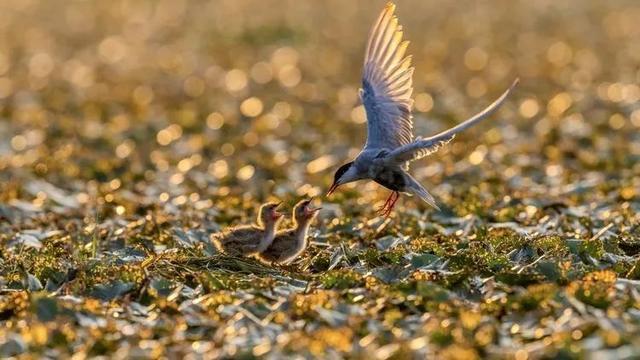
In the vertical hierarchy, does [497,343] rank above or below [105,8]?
below

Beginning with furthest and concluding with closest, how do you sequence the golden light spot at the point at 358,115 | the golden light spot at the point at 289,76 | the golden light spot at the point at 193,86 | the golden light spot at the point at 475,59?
1. the golden light spot at the point at 475,59
2. the golden light spot at the point at 289,76
3. the golden light spot at the point at 193,86
4. the golden light spot at the point at 358,115

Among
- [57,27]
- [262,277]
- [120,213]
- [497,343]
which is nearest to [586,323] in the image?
[497,343]

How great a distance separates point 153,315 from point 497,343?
2.29m

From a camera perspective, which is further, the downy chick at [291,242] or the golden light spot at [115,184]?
the golden light spot at [115,184]

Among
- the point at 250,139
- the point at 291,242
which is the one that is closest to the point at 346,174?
the point at 291,242

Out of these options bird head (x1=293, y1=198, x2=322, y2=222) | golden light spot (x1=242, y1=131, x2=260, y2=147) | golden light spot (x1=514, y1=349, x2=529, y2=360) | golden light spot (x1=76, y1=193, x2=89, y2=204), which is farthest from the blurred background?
golden light spot (x1=514, y1=349, x2=529, y2=360)

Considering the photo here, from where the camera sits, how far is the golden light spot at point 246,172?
47.6 ft

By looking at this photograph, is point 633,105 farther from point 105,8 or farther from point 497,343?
point 105,8

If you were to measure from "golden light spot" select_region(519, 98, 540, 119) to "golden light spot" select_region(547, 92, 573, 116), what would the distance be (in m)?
0.20

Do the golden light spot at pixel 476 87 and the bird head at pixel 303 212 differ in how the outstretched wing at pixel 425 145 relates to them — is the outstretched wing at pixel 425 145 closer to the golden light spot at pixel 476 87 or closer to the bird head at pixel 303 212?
the bird head at pixel 303 212

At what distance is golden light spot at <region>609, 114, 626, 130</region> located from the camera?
56.3ft

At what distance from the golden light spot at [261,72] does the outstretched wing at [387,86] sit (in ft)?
40.1

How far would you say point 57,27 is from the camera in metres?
30.7

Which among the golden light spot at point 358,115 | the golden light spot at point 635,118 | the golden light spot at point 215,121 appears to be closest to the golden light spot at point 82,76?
the golden light spot at point 215,121
